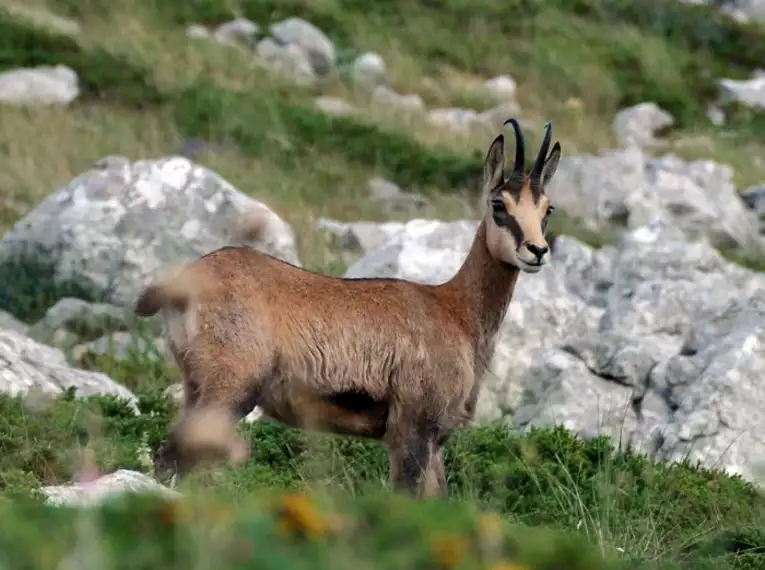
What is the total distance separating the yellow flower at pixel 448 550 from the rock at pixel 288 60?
85.2ft

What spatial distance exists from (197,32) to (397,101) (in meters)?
4.85

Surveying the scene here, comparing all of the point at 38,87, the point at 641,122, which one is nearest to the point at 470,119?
the point at 641,122

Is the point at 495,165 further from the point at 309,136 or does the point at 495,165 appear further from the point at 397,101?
Answer: the point at 397,101

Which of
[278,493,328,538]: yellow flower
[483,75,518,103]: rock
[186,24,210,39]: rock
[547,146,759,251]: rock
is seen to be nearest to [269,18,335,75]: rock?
[186,24,210,39]: rock

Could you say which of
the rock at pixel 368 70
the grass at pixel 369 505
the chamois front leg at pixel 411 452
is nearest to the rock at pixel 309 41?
the rock at pixel 368 70

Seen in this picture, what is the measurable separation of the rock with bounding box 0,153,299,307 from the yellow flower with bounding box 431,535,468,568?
12.4 m

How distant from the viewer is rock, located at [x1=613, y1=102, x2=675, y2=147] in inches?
1153

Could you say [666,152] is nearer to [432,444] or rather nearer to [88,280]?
[88,280]

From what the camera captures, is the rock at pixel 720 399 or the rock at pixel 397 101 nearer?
the rock at pixel 720 399

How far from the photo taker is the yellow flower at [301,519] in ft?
12.5

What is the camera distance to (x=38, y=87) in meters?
25.5

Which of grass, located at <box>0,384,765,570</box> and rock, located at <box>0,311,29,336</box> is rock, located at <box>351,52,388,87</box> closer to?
rock, located at <box>0,311,29,336</box>

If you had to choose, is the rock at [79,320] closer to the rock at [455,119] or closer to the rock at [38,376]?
the rock at [38,376]

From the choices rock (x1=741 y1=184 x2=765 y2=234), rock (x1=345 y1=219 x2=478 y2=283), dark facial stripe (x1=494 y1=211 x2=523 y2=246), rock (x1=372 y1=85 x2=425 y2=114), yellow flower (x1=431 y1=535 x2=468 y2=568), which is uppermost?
yellow flower (x1=431 y1=535 x2=468 y2=568)
